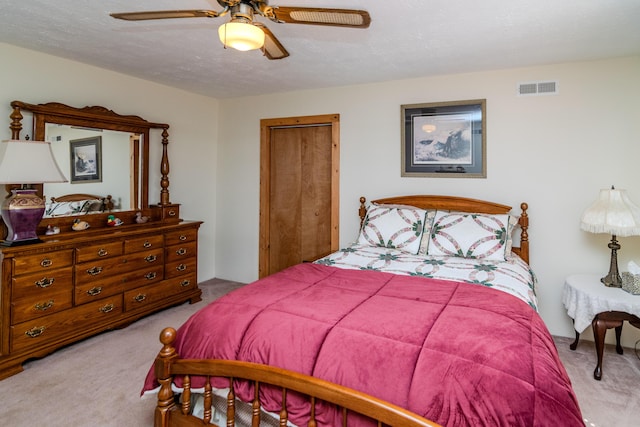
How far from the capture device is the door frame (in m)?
3.94

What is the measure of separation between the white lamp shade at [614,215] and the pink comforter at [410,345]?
A: 4.11 ft

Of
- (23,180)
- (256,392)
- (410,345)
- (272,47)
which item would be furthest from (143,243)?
(410,345)

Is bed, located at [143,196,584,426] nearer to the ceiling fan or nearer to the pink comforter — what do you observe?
the pink comforter

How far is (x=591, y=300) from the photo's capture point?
96.7 inches

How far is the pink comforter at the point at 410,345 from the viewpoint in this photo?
114 cm

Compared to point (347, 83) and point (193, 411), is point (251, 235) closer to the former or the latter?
point (347, 83)

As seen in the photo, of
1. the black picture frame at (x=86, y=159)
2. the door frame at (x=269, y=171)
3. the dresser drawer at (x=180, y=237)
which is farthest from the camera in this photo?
the door frame at (x=269, y=171)

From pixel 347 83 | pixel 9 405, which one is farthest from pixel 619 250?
pixel 9 405

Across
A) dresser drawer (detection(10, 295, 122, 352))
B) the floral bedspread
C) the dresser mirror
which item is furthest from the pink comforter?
the dresser mirror

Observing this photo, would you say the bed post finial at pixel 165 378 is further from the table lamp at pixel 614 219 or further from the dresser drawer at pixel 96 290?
the table lamp at pixel 614 219

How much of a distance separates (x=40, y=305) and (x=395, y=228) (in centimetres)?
277

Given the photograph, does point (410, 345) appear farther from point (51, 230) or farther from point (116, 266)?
point (51, 230)

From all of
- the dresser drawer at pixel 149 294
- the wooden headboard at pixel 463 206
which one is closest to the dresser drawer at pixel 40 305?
the dresser drawer at pixel 149 294

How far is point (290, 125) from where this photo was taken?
419cm
